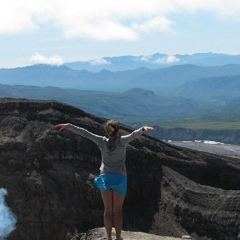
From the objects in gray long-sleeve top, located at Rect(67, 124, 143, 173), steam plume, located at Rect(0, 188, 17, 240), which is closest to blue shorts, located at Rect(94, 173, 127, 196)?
gray long-sleeve top, located at Rect(67, 124, 143, 173)

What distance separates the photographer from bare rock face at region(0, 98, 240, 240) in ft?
112

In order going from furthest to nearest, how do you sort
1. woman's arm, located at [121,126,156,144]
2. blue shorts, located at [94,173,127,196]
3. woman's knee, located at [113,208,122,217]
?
woman's knee, located at [113,208,122,217]
blue shorts, located at [94,173,127,196]
woman's arm, located at [121,126,156,144]

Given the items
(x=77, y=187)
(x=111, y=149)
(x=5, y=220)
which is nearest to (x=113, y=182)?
(x=111, y=149)

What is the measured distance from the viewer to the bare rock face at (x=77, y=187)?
112ft

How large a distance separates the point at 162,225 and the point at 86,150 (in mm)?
8614

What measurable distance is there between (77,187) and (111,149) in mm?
24891

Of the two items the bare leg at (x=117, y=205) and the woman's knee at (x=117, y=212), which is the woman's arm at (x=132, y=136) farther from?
the woman's knee at (x=117, y=212)

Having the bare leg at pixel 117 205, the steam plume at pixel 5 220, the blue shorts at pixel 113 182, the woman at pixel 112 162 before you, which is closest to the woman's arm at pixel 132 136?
the woman at pixel 112 162

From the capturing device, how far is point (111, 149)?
1200cm

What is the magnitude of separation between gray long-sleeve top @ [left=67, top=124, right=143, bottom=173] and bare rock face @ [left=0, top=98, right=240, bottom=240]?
71.5 ft

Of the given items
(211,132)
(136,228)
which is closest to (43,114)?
(136,228)

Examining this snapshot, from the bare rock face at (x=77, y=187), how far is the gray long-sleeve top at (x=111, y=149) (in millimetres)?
21802

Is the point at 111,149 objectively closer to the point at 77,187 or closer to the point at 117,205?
the point at 117,205

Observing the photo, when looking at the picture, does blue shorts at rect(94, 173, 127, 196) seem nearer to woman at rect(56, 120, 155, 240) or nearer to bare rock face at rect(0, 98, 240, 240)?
woman at rect(56, 120, 155, 240)
